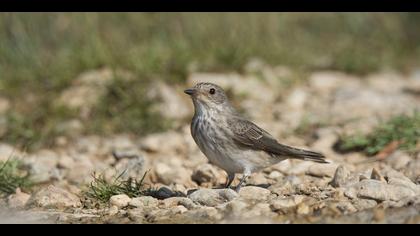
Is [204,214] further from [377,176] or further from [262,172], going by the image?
[262,172]

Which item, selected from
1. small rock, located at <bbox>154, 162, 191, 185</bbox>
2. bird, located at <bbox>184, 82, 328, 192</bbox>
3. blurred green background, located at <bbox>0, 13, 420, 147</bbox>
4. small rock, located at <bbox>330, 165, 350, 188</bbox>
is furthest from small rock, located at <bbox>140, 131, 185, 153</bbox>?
small rock, located at <bbox>330, 165, 350, 188</bbox>

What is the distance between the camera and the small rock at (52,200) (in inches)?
242

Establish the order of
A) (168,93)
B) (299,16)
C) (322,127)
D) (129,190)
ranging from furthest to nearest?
1. (299,16)
2. (168,93)
3. (322,127)
4. (129,190)

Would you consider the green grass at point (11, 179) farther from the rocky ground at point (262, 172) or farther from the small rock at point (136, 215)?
the small rock at point (136, 215)

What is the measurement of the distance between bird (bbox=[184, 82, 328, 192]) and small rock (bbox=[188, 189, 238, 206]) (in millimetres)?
776

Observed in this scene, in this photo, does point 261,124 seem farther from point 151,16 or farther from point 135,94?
point 151,16

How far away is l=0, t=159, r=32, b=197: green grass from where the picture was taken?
681 cm

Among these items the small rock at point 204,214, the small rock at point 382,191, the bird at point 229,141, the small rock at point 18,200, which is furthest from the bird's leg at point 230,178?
the small rock at point 18,200

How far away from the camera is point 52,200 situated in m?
6.18

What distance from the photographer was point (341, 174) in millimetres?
6488

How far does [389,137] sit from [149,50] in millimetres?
3798

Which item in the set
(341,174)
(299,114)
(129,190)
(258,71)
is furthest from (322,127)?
(129,190)

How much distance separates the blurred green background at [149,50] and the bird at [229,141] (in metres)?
2.32
